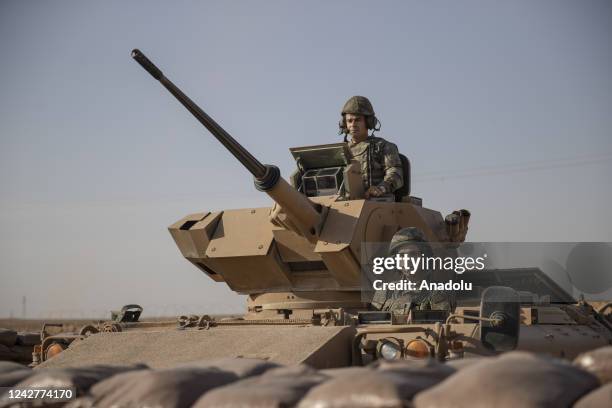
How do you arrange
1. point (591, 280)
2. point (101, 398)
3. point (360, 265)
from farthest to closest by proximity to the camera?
point (591, 280) < point (360, 265) < point (101, 398)

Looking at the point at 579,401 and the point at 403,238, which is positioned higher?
the point at 403,238

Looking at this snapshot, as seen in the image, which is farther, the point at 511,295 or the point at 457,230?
the point at 457,230

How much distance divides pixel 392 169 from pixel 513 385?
9.67 m

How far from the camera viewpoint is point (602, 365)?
6375mm

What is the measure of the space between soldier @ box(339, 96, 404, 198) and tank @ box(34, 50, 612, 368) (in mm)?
328

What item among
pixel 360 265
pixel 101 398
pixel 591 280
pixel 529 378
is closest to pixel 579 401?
pixel 529 378

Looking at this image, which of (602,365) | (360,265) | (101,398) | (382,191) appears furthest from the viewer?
(382,191)

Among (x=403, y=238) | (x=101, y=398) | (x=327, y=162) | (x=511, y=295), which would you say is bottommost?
(x=101, y=398)

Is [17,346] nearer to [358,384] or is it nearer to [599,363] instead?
[358,384]

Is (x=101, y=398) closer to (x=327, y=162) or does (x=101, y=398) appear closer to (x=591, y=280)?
(x=327, y=162)

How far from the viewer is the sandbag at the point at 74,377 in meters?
7.56

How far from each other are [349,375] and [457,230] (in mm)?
9026

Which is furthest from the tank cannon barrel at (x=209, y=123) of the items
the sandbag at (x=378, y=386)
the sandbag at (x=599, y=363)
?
the sandbag at (x=599, y=363)

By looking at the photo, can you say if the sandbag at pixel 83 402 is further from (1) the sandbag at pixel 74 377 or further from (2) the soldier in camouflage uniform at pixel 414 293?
(2) the soldier in camouflage uniform at pixel 414 293
